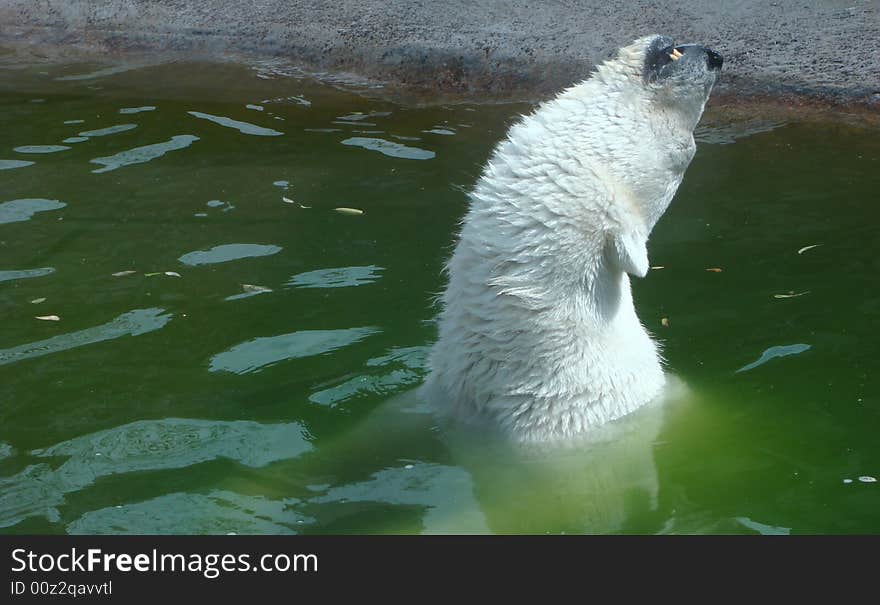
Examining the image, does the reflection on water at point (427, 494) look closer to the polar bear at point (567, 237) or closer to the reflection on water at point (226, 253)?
the polar bear at point (567, 237)

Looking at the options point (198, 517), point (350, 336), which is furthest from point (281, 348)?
point (198, 517)

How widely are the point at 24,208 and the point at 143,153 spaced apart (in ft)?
3.33

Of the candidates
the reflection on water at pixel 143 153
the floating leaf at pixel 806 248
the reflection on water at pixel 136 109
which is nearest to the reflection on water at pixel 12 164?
the reflection on water at pixel 143 153

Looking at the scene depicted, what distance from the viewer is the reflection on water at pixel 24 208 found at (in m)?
5.57

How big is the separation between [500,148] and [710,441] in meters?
1.18

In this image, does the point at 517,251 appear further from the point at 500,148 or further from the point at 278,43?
the point at 278,43

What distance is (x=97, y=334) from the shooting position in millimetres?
4508

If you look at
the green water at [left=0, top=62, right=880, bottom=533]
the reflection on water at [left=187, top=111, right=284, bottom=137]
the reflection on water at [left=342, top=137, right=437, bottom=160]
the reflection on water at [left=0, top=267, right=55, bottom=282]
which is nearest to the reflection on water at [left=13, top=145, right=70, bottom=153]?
the green water at [left=0, top=62, right=880, bottom=533]

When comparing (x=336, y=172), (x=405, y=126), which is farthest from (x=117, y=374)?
(x=405, y=126)

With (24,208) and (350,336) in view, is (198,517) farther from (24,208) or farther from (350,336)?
(24,208)

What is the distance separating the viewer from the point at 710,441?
3732 mm

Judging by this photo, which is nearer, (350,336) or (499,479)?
(499,479)

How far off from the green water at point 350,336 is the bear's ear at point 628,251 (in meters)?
0.59

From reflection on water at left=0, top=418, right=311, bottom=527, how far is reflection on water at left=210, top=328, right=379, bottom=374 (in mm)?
468
